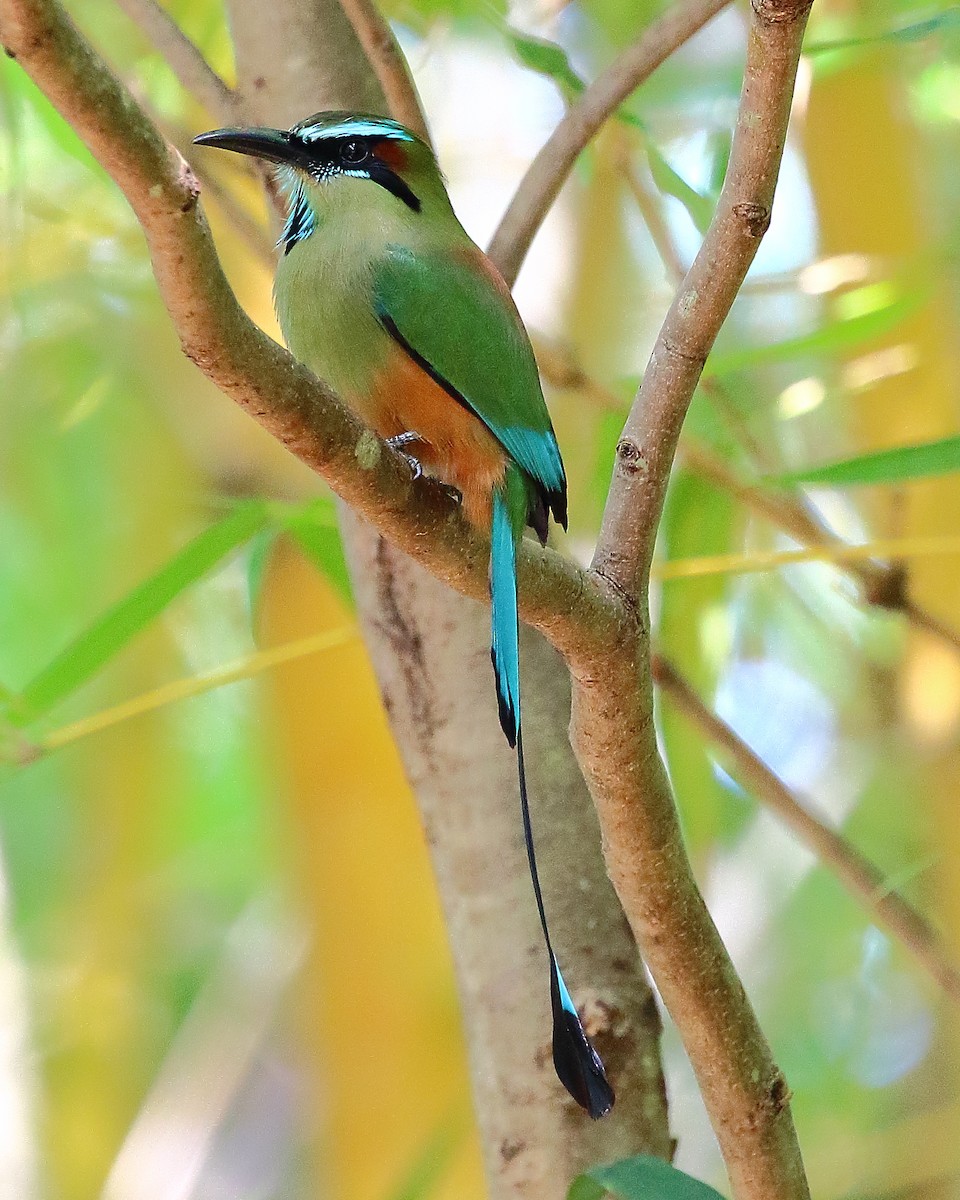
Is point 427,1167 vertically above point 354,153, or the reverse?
point 354,153

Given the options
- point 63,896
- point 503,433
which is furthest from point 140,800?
point 503,433

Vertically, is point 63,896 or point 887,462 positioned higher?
point 63,896

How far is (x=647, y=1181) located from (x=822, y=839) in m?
0.37

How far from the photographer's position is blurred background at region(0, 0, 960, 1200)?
154 cm

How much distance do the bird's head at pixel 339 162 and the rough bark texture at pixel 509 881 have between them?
314mm

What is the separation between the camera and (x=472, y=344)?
1125mm

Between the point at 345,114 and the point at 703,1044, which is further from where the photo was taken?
the point at 345,114

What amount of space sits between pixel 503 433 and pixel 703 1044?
48 centimetres

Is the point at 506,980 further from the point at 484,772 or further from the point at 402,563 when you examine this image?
the point at 402,563

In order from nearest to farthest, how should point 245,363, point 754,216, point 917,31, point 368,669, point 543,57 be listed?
point 245,363 < point 754,216 < point 917,31 < point 543,57 < point 368,669

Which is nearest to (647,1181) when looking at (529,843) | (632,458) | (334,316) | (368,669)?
(529,843)

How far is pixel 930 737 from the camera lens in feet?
5.78

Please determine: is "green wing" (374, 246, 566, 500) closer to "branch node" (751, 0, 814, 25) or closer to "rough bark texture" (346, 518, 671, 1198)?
"rough bark texture" (346, 518, 671, 1198)

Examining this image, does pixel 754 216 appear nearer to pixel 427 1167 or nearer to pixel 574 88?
pixel 574 88
